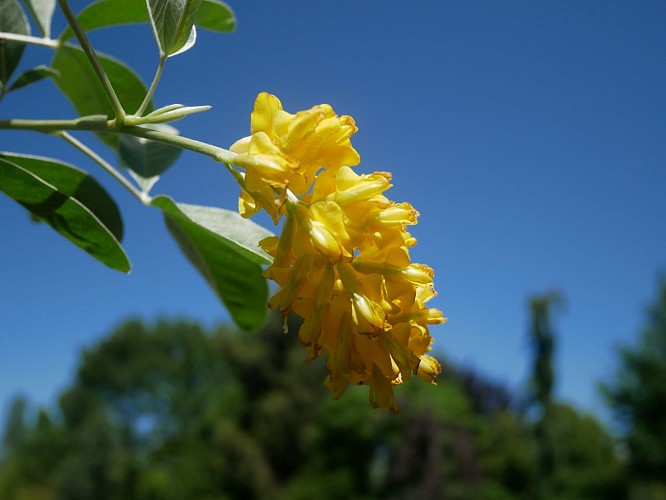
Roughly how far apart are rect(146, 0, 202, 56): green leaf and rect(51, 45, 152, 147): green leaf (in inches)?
16.7

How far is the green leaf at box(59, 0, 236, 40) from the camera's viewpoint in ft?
2.97

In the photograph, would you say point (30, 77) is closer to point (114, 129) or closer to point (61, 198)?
point (61, 198)

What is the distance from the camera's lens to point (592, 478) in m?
19.0

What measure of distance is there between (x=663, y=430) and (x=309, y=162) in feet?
64.0

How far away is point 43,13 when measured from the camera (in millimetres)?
910

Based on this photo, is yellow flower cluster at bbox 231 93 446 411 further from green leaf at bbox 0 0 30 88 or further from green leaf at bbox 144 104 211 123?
green leaf at bbox 0 0 30 88

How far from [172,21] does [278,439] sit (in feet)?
65.2

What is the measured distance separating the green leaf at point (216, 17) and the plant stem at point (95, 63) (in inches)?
18.1

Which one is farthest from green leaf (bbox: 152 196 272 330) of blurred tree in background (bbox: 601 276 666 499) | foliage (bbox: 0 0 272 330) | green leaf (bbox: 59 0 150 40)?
blurred tree in background (bbox: 601 276 666 499)

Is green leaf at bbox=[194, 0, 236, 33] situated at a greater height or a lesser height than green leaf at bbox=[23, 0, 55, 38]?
greater

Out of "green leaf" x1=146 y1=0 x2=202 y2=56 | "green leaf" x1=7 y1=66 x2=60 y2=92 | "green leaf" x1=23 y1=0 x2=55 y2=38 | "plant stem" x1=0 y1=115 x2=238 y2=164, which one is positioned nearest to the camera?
"plant stem" x1=0 y1=115 x2=238 y2=164

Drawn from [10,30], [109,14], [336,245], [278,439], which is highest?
[278,439]

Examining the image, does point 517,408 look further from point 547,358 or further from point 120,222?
point 120,222

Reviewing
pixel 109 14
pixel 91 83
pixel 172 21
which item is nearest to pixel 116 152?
pixel 91 83
